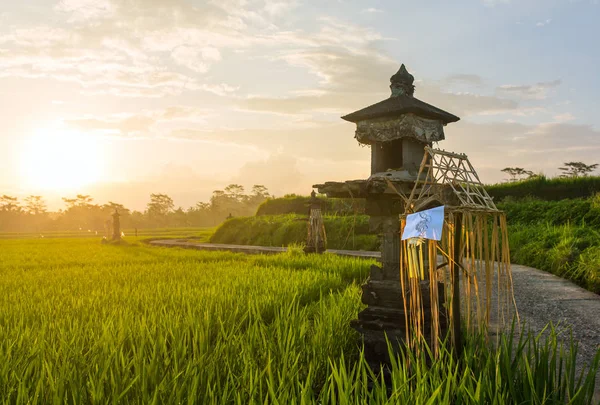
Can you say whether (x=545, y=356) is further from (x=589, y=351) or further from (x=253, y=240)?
(x=253, y=240)

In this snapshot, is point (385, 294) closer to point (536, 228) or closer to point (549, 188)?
point (536, 228)

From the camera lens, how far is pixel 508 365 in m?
2.72

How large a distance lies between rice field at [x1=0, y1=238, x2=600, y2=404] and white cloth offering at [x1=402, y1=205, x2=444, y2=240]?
2.48ft

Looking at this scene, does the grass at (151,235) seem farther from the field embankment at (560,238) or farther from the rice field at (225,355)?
the rice field at (225,355)

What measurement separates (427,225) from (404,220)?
0.49 metres

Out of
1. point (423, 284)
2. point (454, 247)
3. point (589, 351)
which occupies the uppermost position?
point (454, 247)

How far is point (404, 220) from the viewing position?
328cm

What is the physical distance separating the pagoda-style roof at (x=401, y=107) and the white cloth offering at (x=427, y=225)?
2.55m

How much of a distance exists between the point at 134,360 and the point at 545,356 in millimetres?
2605

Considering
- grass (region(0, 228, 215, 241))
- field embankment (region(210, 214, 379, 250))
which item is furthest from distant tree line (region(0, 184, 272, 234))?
field embankment (region(210, 214, 379, 250))

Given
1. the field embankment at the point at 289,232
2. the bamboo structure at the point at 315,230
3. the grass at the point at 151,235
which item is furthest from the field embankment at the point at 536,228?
the grass at the point at 151,235

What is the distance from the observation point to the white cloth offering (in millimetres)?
2728

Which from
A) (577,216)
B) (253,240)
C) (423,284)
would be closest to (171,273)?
(423,284)

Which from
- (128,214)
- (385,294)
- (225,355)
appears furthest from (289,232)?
(128,214)
